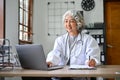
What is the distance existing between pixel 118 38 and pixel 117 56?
455 millimetres

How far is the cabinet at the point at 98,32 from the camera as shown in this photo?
620 cm

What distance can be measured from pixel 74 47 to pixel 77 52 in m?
0.06

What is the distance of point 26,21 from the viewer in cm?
539

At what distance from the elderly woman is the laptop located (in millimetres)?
296

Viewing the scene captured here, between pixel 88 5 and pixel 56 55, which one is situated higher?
pixel 88 5

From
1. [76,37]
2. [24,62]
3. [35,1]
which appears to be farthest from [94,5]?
[24,62]

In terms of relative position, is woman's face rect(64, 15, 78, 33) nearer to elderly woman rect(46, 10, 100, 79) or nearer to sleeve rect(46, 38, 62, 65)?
elderly woman rect(46, 10, 100, 79)

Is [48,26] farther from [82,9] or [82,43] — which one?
[82,43]

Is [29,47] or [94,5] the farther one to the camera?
[94,5]

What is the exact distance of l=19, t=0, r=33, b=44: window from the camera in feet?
15.9

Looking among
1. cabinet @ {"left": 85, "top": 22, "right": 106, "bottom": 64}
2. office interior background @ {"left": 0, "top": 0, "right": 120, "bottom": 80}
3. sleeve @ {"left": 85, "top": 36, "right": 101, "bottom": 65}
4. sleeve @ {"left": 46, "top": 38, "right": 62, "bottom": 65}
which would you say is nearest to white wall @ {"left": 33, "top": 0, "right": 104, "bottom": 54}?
office interior background @ {"left": 0, "top": 0, "right": 120, "bottom": 80}

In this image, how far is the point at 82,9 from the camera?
6371 mm

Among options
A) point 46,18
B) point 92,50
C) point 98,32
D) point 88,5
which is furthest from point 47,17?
point 92,50

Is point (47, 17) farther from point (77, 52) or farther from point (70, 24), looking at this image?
point (77, 52)
